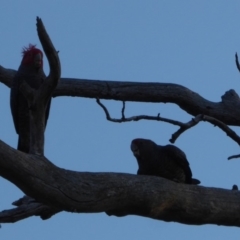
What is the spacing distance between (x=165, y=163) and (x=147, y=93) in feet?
2.50

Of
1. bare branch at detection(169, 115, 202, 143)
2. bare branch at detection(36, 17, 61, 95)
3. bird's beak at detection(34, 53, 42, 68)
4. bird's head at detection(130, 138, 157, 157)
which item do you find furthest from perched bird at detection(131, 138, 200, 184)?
bare branch at detection(36, 17, 61, 95)

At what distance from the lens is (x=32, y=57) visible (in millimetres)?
8852

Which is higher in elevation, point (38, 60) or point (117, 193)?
point (38, 60)

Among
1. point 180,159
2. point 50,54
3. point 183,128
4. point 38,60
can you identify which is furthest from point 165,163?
point 50,54

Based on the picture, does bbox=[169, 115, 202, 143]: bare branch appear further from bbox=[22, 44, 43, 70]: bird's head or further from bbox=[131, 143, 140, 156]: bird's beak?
bbox=[22, 44, 43, 70]: bird's head

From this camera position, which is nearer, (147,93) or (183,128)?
(183,128)

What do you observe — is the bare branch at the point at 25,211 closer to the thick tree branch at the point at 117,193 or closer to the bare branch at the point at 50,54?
the thick tree branch at the point at 117,193

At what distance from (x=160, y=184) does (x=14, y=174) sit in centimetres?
133

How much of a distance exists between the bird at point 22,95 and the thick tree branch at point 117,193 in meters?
2.44

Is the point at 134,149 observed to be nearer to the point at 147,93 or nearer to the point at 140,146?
the point at 140,146

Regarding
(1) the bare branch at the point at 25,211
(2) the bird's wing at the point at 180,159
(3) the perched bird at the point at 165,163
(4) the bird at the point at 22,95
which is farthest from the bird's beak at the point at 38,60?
(1) the bare branch at the point at 25,211

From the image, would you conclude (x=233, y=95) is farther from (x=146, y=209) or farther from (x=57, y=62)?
(x=57, y=62)

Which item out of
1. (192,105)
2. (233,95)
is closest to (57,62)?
(192,105)

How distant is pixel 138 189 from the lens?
5.39 meters
